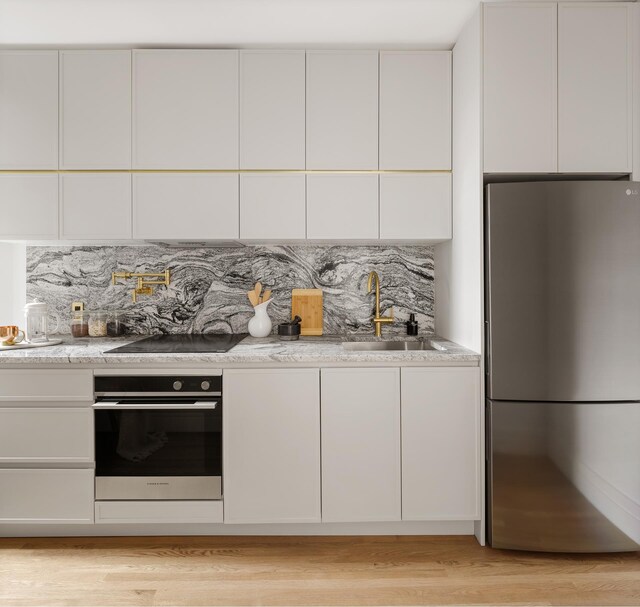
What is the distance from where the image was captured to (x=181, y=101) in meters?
2.56

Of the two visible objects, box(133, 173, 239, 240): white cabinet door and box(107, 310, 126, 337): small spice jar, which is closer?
box(133, 173, 239, 240): white cabinet door

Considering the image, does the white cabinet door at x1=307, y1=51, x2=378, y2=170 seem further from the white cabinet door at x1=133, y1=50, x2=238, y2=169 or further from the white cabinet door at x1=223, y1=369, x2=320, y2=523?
the white cabinet door at x1=223, y1=369, x2=320, y2=523

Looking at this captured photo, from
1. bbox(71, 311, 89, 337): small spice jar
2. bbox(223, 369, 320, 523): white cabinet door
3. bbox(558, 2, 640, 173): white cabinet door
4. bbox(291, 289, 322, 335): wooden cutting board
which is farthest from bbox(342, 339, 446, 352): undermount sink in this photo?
bbox(71, 311, 89, 337): small spice jar

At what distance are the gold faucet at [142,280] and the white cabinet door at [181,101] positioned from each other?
707 millimetres

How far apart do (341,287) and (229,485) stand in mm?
1342

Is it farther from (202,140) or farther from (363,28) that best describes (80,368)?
(363,28)

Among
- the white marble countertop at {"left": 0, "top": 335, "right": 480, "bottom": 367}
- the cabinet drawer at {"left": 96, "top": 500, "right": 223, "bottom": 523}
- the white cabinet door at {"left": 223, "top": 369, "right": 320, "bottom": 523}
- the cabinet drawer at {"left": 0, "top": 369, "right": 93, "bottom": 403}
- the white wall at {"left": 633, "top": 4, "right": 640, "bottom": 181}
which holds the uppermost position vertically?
A: the white wall at {"left": 633, "top": 4, "right": 640, "bottom": 181}

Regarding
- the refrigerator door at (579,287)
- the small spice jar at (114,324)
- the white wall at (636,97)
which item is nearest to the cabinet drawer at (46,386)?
the small spice jar at (114,324)

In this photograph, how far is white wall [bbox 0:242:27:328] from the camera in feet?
9.71

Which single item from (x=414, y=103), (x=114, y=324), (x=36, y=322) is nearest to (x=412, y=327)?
(x=414, y=103)

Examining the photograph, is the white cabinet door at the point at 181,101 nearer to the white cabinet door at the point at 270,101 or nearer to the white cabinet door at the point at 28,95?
the white cabinet door at the point at 270,101

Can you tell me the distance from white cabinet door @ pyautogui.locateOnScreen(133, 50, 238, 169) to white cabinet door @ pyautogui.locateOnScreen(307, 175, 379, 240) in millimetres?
573

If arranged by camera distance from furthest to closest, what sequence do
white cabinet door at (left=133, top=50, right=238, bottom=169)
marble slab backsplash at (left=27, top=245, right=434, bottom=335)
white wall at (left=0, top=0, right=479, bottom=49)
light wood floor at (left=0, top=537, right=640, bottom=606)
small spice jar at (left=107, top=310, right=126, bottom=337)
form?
marble slab backsplash at (left=27, top=245, right=434, bottom=335), small spice jar at (left=107, top=310, right=126, bottom=337), white cabinet door at (left=133, top=50, right=238, bottom=169), white wall at (left=0, top=0, right=479, bottom=49), light wood floor at (left=0, top=537, right=640, bottom=606)

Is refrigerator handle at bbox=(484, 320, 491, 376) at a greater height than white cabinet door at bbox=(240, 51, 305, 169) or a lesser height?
lesser
